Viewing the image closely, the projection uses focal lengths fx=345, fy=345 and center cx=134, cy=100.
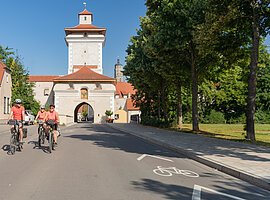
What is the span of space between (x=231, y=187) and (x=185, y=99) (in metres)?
45.8

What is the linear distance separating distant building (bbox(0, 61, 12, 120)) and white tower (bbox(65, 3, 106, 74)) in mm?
22609

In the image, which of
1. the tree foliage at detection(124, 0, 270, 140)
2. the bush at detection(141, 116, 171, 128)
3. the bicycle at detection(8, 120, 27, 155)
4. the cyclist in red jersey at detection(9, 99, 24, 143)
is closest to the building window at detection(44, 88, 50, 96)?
the bush at detection(141, 116, 171, 128)

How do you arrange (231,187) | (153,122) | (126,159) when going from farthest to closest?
1. (153,122)
2. (126,159)
3. (231,187)

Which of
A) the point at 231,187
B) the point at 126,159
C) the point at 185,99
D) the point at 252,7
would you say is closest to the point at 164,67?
the point at 252,7

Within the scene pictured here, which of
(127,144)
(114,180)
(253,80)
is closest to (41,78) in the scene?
(127,144)

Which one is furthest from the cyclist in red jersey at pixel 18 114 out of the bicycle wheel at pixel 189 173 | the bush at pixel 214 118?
the bush at pixel 214 118

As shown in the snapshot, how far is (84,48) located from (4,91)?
2707 centimetres

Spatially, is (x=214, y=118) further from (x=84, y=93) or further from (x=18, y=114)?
(x=18, y=114)

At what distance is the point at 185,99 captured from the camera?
52.7 m

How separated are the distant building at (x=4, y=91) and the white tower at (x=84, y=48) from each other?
74.2ft

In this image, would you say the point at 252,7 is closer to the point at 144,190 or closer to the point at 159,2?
the point at 159,2

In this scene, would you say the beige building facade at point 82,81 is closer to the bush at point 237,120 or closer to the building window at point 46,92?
the building window at point 46,92

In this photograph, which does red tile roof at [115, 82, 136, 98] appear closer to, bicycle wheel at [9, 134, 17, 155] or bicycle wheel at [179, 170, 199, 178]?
bicycle wheel at [9, 134, 17, 155]

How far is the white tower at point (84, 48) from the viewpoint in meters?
73.1
